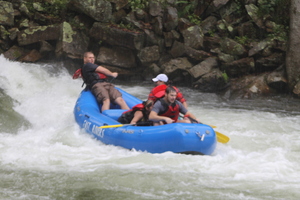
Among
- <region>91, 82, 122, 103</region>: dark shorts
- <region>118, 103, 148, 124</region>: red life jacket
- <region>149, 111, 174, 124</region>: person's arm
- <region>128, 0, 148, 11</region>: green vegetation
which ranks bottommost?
<region>91, 82, 122, 103</region>: dark shorts

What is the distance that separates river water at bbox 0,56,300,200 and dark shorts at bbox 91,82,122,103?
638mm

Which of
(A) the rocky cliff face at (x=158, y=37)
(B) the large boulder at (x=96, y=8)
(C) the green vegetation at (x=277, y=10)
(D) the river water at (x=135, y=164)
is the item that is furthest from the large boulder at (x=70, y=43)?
(C) the green vegetation at (x=277, y=10)

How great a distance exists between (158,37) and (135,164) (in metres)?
6.88

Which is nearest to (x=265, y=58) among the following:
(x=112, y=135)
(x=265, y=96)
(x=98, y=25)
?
(x=265, y=96)

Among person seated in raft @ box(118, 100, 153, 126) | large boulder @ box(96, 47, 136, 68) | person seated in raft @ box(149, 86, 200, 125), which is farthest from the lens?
large boulder @ box(96, 47, 136, 68)

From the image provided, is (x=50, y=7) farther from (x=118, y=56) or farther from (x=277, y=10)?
(x=277, y=10)

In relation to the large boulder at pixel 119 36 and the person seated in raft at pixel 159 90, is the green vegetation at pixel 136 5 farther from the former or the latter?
the person seated in raft at pixel 159 90

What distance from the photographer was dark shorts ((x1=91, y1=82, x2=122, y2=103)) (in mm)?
6273

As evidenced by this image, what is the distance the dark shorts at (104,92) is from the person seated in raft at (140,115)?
1.00 meters

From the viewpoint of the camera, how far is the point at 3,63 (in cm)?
966

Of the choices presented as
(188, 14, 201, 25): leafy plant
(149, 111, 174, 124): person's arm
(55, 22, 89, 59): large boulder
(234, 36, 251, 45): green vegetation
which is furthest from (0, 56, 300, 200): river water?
(188, 14, 201, 25): leafy plant

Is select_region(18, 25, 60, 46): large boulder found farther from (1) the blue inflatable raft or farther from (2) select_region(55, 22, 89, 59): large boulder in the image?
(1) the blue inflatable raft

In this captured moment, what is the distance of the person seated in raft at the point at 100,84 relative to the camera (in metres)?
6.27

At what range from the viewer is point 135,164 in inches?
171
